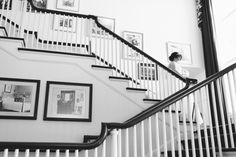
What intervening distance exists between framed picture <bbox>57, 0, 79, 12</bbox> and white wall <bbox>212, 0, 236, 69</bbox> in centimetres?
347

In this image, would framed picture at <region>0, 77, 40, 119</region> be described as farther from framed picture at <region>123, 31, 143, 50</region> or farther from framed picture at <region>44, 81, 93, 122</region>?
framed picture at <region>123, 31, 143, 50</region>

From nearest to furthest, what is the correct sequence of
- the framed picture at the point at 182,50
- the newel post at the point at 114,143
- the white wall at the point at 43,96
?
1. the newel post at the point at 114,143
2. the white wall at the point at 43,96
3. the framed picture at the point at 182,50

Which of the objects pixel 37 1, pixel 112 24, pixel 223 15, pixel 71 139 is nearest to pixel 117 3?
pixel 112 24

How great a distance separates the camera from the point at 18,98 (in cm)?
412

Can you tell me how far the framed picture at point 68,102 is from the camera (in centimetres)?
415

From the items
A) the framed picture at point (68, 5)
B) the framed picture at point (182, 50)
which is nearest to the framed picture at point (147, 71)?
the framed picture at point (182, 50)

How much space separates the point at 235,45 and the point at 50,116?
4178mm

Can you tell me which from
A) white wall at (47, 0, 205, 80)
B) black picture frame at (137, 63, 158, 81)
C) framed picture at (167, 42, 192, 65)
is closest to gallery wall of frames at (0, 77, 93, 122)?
black picture frame at (137, 63, 158, 81)

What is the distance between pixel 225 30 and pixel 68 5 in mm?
3850

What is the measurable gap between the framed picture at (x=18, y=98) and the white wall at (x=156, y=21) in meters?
2.70

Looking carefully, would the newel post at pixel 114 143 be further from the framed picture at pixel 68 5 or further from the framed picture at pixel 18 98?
the framed picture at pixel 68 5

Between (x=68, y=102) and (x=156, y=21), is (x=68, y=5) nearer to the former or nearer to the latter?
(x=156, y=21)

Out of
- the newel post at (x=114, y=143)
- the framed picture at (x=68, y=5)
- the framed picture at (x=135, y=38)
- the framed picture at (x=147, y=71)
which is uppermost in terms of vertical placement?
the framed picture at (x=68, y=5)

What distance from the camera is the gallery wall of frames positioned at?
4039 millimetres
